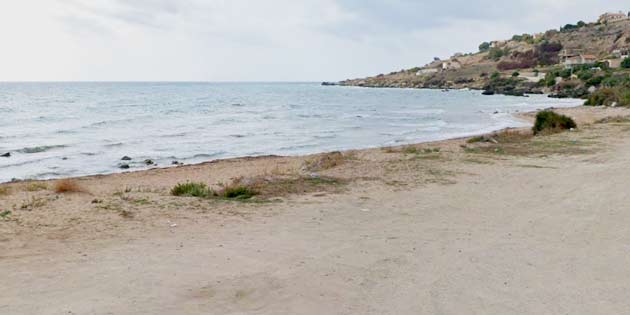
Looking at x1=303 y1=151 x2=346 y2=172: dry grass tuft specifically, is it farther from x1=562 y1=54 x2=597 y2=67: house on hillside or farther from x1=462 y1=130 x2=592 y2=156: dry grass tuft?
x1=562 y1=54 x2=597 y2=67: house on hillside

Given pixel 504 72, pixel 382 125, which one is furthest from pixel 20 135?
pixel 504 72

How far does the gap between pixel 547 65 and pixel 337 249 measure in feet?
489

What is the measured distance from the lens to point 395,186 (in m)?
12.0

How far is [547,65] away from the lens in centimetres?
14262

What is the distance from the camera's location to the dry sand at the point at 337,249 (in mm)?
5520

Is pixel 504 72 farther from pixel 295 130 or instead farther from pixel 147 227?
pixel 147 227

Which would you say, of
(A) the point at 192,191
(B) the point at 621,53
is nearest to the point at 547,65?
(B) the point at 621,53

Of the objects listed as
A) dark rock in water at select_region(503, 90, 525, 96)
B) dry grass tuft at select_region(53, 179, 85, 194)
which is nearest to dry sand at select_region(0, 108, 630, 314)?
dry grass tuft at select_region(53, 179, 85, 194)

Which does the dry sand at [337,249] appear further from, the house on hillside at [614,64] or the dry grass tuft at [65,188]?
the house on hillside at [614,64]

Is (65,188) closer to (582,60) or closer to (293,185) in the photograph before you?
(293,185)

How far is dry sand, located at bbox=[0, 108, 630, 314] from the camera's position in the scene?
5.52m

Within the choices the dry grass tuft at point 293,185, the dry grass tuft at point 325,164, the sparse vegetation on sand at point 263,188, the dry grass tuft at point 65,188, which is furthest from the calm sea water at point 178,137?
the dry grass tuft at point 293,185

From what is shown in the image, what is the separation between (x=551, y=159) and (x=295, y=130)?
77.4ft

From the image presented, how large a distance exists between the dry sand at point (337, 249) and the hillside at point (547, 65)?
2934 inches
